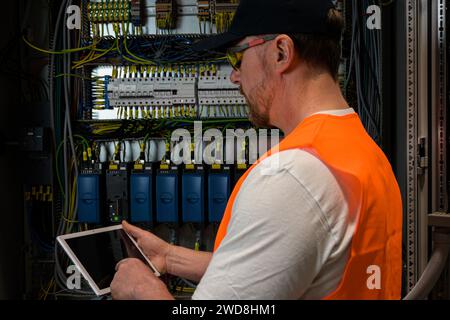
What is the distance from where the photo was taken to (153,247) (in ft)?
4.67

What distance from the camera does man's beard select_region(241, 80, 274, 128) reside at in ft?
3.22

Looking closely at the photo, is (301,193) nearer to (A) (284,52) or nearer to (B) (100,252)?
(A) (284,52)

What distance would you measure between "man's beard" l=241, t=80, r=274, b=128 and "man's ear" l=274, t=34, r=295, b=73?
7 centimetres

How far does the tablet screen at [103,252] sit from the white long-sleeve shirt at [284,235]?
2.43 feet

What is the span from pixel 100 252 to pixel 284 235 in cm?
105

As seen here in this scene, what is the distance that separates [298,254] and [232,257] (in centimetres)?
12

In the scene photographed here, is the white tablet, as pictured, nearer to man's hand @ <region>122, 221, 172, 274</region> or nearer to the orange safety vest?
man's hand @ <region>122, 221, 172, 274</region>

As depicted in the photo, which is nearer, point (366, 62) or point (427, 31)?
point (427, 31)

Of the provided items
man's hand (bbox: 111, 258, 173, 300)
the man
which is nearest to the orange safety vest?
the man

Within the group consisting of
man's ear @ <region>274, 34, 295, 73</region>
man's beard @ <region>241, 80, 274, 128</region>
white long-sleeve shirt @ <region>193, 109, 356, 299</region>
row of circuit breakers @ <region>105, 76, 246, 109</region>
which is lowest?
white long-sleeve shirt @ <region>193, 109, 356, 299</region>

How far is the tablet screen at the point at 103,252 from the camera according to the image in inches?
55.8

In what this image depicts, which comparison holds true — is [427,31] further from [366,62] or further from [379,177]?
[379,177]

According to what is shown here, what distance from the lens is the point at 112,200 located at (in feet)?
7.70
